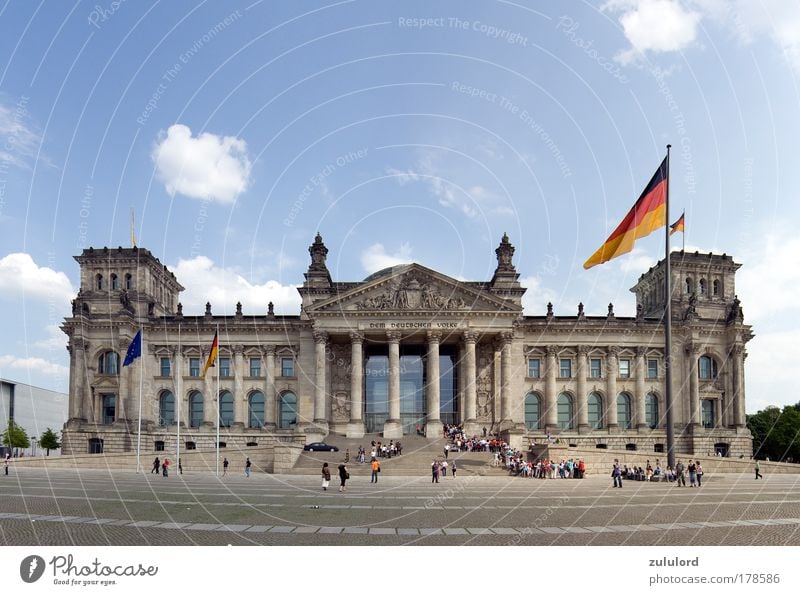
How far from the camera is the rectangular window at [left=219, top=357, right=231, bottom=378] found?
8031cm

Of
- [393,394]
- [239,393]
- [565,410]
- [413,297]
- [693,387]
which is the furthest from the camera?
[565,410]

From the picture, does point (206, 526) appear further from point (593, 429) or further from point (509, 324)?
point (593, 429)

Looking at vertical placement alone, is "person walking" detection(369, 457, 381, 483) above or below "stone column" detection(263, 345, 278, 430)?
below

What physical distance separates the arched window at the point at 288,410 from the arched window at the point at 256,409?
225cm

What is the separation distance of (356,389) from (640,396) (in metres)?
33.1

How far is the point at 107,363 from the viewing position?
7919cm

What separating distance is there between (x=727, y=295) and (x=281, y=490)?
67.6 m

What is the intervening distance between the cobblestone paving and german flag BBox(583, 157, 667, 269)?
35.5ft

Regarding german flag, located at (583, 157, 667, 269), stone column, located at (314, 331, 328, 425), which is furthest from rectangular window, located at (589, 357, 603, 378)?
german flag, located at (583, 157, 667, 269)

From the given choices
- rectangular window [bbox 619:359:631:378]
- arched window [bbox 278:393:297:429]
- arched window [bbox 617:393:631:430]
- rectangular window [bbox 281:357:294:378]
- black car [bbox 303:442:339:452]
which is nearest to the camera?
black car [bbox 303:442:339:452]

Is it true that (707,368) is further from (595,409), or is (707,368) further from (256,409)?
(256,409)

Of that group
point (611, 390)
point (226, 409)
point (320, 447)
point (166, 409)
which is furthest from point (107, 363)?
point (611, 390)

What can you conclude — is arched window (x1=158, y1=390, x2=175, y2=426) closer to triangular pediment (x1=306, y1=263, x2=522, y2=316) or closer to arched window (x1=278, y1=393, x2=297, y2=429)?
arched window (x1=278, y1=393, x2=297, y2=429)

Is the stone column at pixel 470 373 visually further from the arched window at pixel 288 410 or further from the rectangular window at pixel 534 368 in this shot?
the arched window at pixel 288 410
